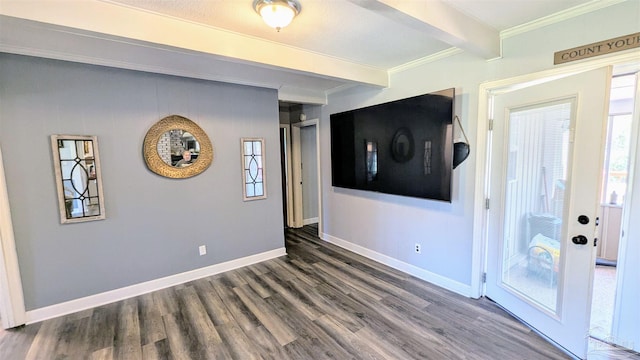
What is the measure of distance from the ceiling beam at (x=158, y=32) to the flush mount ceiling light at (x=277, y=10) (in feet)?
1.69

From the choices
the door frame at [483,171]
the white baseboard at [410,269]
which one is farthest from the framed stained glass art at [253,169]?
the door frame at [483,171]

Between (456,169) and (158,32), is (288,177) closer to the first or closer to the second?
(456,169)

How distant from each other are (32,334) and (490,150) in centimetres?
438

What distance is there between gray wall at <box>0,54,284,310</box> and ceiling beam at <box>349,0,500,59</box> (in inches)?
93.9

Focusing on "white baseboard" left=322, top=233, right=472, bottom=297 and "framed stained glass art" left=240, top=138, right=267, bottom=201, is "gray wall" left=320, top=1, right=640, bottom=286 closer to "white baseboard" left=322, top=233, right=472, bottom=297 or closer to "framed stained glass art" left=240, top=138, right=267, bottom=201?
"white baseboard" left=322, top=233, right=472, bottom=297

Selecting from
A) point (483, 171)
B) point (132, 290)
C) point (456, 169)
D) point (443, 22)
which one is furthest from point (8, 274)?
point (483, 171)

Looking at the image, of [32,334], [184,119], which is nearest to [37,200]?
[32,334]

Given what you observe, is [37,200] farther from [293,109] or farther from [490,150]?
[490,150]

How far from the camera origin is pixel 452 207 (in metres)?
2.84

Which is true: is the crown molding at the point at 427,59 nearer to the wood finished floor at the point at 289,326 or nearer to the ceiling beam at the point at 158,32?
the ceiling beam at the point at 158,32

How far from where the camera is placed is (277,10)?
1731mm

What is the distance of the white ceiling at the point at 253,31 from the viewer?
1.70 m

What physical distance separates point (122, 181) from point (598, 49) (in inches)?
166

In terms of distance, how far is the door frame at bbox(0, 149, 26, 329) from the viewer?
7.49 ft
